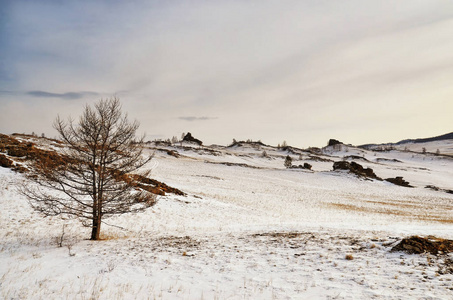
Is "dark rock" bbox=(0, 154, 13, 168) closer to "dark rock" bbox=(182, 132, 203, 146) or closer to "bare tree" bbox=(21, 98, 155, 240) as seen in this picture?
"bare tree" bbox=(21, 98, 155, 240)

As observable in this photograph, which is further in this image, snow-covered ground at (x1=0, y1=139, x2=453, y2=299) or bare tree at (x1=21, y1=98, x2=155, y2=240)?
bare tree at (x1=21, y1=98, x2=155, y2=240)

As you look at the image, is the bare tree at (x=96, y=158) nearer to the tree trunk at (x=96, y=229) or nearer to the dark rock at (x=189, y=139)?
the tree trunk at (x=96, y=229)

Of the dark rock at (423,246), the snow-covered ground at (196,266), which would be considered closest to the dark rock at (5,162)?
the snow-covered ground at (196,266)

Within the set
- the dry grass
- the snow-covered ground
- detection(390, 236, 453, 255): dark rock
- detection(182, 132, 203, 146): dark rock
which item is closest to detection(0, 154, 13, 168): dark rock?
the snow-covered ground

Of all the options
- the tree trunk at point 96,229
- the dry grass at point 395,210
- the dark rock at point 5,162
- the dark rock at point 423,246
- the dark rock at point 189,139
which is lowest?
the dry grass at point 395,210

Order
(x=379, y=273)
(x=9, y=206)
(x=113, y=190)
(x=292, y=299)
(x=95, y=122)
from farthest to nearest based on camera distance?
(x=9, y=206), (x=113, y=190), (x=95, y=122), (x=379, y=273), (x=292, y=299)

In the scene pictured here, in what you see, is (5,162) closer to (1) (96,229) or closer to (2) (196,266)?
(1) (96,229)

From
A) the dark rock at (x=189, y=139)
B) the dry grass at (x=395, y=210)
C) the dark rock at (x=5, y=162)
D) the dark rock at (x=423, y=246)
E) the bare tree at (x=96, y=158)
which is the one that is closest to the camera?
the dark rock at (x=423, y=246)

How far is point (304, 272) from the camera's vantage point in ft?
21.6

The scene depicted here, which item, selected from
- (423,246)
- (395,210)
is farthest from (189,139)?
(423,246)

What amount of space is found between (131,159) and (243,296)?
8216 mm

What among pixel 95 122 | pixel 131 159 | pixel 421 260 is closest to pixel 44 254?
pixel 131 159

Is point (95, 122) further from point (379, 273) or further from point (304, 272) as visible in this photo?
point (379, 273)

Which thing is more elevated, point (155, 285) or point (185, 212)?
point (155, 285)
